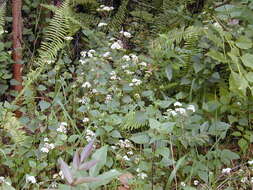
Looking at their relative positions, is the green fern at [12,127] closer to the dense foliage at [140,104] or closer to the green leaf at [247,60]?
the dense foliage at [140,104]

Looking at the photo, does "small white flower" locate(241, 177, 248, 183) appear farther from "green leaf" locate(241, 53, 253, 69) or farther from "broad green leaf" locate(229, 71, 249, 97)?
"green leaf" locate(241, 53, 253, 69)

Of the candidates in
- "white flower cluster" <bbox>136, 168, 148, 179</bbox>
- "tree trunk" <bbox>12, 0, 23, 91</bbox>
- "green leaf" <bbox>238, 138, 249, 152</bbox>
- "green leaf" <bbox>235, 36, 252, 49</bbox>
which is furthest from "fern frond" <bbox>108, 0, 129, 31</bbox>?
"white flower cluster" <bbox>136, 168, 148, 179</bbox>

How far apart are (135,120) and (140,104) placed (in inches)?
5.4

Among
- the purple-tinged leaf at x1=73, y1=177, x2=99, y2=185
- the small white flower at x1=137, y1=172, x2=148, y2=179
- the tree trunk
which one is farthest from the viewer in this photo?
the tree trunk

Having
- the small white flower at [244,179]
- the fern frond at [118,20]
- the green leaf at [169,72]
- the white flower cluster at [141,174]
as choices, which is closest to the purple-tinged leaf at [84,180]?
the white flower cluster at [141,174]

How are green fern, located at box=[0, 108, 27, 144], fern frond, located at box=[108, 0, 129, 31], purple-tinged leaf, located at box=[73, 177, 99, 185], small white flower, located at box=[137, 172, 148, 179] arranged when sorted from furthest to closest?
fern frond, located at box=[108, 0, 129, 31] → green fern, located at box=[0, 108, 27, 144] → small white flower, located at box=[137, 172, 148, 179] → purple-tinged leaf, located at box=[73, 177, 99, 185]

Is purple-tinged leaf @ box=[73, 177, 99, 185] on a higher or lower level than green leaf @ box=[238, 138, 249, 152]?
higher

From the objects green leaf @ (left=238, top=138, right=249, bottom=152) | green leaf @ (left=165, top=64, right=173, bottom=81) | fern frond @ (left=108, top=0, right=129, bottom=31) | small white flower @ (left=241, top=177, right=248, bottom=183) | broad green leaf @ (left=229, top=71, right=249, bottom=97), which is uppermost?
fern frond @ (left=108, top=0, right=129, bottom=31)

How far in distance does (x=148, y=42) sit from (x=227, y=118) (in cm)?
95

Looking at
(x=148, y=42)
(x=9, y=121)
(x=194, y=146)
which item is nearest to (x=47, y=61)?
(x=9, y=121)

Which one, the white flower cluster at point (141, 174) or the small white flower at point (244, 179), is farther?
the small white flower at point (244, 179)

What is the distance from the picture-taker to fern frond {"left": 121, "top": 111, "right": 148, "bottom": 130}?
251 centimetres

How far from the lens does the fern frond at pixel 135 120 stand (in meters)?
2.51

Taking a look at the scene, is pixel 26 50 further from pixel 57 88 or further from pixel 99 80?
pixel 99 80
